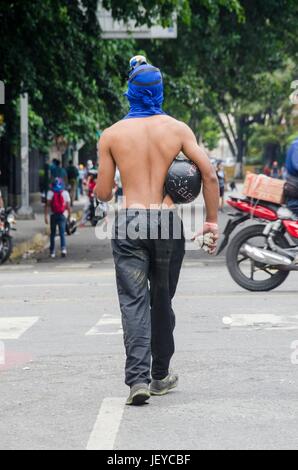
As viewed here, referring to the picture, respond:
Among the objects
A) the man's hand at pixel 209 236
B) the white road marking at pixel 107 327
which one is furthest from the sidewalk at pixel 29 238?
the man's hand at pixel 209 236

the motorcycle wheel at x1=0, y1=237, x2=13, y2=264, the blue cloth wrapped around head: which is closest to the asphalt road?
the blue cloth wrapped around head

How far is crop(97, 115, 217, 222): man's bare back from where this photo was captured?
23.8ft

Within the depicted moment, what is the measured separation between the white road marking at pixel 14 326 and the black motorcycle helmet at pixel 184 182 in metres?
3.31

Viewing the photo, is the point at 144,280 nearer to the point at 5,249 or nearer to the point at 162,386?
the point at 162,386

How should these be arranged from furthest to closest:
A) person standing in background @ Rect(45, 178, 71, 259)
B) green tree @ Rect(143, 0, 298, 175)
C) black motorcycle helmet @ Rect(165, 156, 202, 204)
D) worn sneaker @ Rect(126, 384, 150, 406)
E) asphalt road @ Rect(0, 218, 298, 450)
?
green tree @ Rect(143, 0, 298, 175), person standing in background @ Rect(45, 178, 71, 259), black motorcycle helmet @ Rect(165, 156, 202, 204), worn sneaker @ Rect(126, 384, 150, 406), asphalt road @ Rect(0, 218, 298, 450)

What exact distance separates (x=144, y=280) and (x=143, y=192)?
0.50 m

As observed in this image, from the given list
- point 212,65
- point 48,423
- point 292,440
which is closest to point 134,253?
point 48,423

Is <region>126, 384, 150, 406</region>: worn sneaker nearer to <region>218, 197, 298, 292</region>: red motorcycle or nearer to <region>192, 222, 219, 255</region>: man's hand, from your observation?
<region>192, 222, 219, 255</region>: man's hand

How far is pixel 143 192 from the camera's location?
24.0 ft

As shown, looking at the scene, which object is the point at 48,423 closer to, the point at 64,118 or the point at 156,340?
the point at 156,340

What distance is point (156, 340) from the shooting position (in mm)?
7477

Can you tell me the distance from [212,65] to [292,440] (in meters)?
32.2

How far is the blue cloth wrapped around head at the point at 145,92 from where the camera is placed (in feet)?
24.0

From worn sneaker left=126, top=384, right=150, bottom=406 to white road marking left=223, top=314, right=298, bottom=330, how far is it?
3.25 metres
